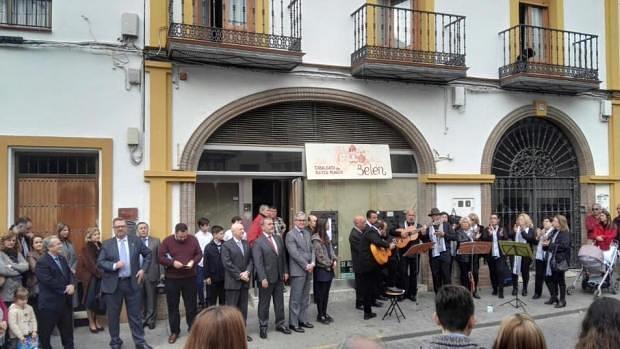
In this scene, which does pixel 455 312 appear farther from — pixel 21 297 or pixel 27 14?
pixel 27 14

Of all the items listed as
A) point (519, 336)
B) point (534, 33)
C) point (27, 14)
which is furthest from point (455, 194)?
point (519, 336)

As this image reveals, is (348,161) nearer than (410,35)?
Yes

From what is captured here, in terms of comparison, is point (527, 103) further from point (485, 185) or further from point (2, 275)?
point (2, 275)

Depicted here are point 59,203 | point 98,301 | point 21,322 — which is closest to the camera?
point 21,322

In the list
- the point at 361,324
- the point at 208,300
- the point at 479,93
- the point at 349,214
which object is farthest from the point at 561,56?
the point at 208,300

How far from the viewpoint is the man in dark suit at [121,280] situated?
24.2 ft

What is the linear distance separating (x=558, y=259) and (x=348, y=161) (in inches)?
176

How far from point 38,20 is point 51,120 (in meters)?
1.74

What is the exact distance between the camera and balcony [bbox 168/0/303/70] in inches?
360

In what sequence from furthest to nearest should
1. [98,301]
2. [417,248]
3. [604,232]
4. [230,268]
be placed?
[604,232] → [417,248] → [98,301] → [230,268]

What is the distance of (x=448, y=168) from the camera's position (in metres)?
11.7

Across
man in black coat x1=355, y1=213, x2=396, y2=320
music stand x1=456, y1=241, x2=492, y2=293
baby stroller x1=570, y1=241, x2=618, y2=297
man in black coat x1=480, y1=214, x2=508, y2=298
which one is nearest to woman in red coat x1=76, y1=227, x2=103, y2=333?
man in black coat x1=355, y1=213, x2=396, y2=320

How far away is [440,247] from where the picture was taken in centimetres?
1046

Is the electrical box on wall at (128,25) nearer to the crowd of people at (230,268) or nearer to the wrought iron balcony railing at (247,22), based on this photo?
the wrought iron balcony railing at (247,22)
